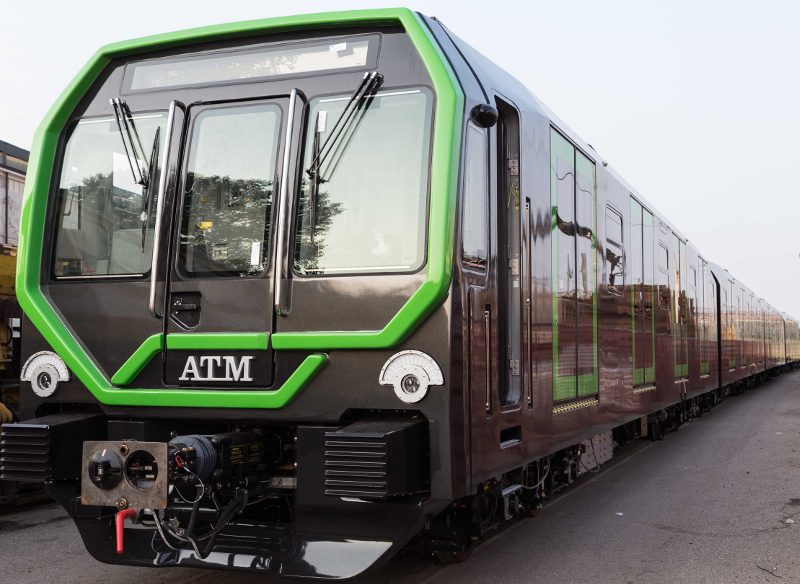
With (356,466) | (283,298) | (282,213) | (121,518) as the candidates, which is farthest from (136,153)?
(356,466)

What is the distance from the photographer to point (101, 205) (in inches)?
189

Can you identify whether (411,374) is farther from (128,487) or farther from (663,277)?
(663,277)

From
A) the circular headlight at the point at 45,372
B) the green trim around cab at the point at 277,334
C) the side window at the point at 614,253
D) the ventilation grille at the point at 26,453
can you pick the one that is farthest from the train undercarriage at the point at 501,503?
Result: the circular headlight at the point at 45,372

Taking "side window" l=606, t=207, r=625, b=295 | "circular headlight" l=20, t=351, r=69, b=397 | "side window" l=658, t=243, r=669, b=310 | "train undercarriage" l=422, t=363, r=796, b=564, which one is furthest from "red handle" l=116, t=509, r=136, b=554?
"side window" l=658, t=243, r=669, b=310

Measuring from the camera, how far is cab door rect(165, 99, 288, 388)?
4.35m

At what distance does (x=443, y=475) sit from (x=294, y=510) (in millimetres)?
819

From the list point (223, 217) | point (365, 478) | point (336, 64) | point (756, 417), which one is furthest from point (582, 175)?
point (756, 417)

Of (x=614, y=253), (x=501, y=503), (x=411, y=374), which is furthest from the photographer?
(x=614, y=253)

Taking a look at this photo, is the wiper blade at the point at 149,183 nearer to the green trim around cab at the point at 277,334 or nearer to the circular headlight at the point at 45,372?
the green trim around cab at the point at 277,334

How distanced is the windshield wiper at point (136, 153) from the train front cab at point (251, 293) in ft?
0.04

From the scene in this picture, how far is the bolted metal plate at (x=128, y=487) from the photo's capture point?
3.79 metres

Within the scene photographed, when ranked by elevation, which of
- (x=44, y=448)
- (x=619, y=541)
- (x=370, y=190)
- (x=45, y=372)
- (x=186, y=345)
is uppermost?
(x=370, y=190)

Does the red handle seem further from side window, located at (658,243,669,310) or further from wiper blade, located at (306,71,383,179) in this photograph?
side window, located at (658,243,669,310)

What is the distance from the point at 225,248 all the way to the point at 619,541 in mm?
3680
